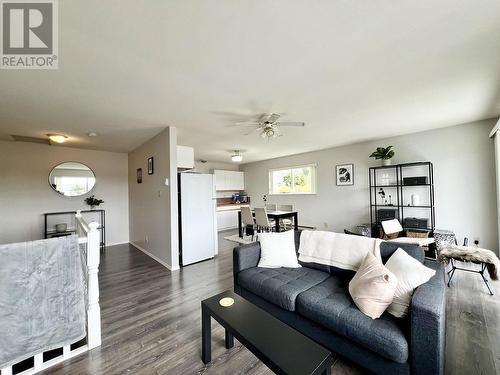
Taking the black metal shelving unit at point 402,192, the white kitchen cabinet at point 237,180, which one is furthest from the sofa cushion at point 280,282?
the white kitchen cabinet at point 237,180

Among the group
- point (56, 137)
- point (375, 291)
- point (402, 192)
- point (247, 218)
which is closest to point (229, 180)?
point (247, 218)

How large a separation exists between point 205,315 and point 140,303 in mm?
1361

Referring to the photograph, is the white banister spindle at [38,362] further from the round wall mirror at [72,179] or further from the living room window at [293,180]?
the living room window at [293,180]

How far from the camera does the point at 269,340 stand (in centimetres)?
117

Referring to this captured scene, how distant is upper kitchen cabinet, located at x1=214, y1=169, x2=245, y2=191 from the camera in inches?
295

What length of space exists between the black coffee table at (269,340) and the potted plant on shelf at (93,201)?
4800 millimetres

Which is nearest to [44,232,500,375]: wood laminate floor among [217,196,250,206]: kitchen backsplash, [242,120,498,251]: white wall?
[242,120,498,251]: white wall

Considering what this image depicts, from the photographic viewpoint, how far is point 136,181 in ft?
16.8

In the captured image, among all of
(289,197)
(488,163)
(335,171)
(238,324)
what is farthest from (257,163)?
(238,324)

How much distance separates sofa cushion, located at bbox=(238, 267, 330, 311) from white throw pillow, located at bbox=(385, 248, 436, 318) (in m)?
0.64

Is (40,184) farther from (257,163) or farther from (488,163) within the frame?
(488,163)

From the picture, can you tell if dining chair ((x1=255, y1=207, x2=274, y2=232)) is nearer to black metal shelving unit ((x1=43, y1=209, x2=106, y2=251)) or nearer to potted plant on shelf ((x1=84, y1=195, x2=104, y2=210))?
black metal shelving unit ((x1=43, y1=209, x2=106, y2=251))

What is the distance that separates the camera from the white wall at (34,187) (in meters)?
4.23

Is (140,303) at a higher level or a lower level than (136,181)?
lower
